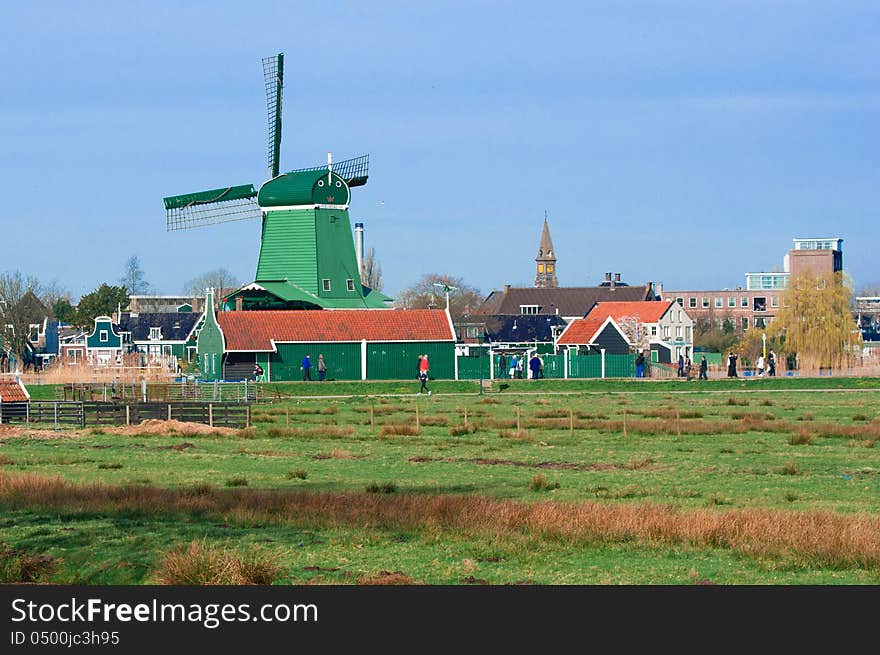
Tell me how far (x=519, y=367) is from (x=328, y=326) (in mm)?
11906

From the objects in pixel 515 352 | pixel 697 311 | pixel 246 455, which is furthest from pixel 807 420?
pixel 697 311

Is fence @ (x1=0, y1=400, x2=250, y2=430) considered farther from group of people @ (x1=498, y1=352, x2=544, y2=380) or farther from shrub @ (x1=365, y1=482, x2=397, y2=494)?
group of people @ (x1=498, y1=352, x2=544, y2=380)

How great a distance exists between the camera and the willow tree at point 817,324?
311 feet

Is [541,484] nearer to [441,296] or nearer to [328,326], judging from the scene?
[328,326]

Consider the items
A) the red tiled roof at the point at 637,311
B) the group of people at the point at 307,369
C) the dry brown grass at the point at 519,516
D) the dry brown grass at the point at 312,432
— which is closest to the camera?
the dry brown grass at the point at 519,516

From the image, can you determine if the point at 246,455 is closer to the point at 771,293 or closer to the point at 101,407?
the point at 101,407

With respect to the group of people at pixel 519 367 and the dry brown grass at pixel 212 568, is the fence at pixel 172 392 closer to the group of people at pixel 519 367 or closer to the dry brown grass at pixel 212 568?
the group of people at pixel 519 367

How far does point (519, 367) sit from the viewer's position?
8088cm

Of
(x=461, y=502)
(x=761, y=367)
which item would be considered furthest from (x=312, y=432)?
(x=761, y=367)

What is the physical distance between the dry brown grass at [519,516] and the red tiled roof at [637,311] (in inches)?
3652

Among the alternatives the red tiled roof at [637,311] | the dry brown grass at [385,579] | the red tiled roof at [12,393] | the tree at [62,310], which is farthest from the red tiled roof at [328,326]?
the tree at [62,310]

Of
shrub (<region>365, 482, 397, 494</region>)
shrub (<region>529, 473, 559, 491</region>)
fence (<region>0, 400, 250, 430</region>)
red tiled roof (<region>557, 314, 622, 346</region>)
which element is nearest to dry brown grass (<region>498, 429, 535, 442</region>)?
fence (<region>0, 400, 250, 430</region>)

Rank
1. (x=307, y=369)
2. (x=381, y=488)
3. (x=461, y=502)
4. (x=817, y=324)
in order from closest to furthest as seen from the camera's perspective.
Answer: (x=461, y=502) < (x=381, y=488) < (x=307, y=369) < (x=817, y=324)
